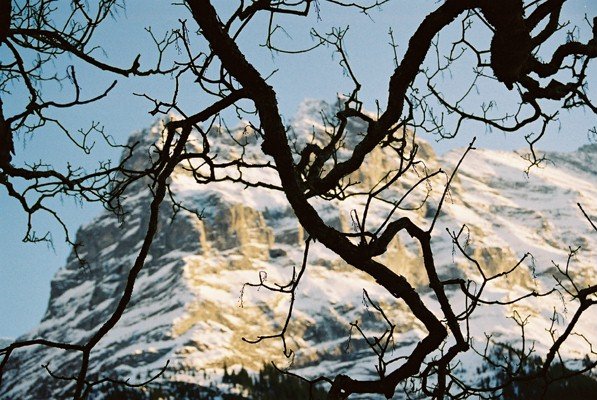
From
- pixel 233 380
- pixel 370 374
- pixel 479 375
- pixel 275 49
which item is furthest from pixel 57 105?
pixel 370 374

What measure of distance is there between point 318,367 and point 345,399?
650 feet

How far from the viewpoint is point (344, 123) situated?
3.15m

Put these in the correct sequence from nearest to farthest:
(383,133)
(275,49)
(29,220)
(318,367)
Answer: (383,133), (275,49), (29,220), (318,367)

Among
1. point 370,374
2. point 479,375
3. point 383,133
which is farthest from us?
point 370,374

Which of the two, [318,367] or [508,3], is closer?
A: [508,3]

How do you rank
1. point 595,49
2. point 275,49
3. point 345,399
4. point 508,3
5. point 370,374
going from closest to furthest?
point 345,399
point 508,3
point 595,49
point 275,49
point 370,374

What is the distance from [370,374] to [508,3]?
180 m

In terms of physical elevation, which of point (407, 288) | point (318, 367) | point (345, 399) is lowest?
point (345, 399)

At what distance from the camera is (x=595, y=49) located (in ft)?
10.3

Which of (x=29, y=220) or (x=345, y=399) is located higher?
(x=29, y=220)

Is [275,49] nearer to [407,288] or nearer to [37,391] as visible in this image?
[407,288]

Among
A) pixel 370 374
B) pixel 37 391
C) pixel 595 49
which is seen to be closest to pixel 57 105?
pixel 595 49

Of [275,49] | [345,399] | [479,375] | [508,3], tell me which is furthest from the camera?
[479,375]

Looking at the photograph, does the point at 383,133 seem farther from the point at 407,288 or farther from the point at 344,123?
the point at 407,288
